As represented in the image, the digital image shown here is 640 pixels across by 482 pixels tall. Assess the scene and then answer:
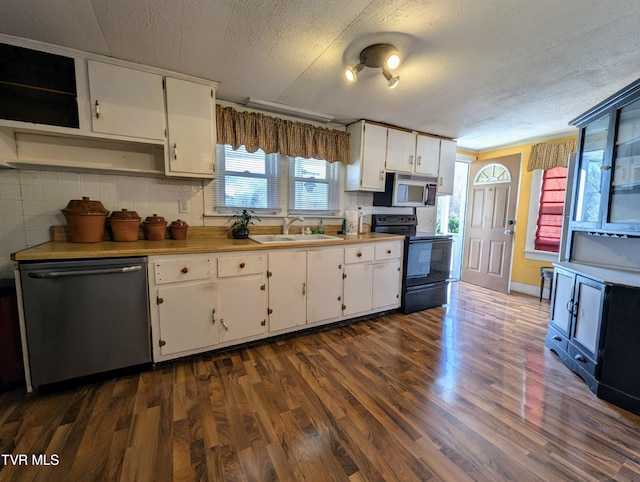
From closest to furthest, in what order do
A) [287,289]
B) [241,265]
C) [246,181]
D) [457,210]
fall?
[241,265] → [287,289] → [246,181] → [457,210]

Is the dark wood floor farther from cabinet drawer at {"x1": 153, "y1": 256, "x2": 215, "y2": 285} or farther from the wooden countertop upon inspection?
the wooden countertop

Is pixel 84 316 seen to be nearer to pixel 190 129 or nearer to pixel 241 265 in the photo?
pixel 241 265

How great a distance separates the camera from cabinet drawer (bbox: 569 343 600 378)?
1878 mm

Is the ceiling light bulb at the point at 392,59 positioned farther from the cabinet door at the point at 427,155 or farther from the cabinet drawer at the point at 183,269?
the cabinet door at the point at 427,155

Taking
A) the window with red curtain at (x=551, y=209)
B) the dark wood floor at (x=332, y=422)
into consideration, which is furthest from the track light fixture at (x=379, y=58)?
the window with red curtain at (x=551, y=209)

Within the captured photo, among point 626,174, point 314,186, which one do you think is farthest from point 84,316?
point 626,174

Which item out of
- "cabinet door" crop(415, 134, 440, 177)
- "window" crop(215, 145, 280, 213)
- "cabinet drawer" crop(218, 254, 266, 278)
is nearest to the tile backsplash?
"window" crop(215, 145, 280, 213)

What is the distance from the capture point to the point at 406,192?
11.6 ft

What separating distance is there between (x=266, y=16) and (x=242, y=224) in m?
1.66

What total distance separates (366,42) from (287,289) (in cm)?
191

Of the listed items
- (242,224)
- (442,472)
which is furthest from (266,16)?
(442,472)

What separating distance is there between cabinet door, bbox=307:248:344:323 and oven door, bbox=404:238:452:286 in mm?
954

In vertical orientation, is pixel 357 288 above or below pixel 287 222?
below

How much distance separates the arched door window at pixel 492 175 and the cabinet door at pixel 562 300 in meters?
2.14
